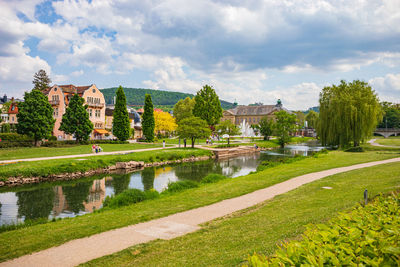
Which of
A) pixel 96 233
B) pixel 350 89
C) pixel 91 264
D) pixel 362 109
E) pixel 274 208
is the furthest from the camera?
pixel 350 89

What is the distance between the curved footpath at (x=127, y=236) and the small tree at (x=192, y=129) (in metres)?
33.4

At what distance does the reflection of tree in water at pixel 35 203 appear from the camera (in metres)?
14.5

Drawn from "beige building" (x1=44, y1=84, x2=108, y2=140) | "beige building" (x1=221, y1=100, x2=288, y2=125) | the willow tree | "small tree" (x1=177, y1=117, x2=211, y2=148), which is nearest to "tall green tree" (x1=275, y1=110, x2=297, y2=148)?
the willow tree

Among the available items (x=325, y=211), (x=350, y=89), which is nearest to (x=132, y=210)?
(x=325, y=211)

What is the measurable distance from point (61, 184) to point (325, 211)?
19402 mm

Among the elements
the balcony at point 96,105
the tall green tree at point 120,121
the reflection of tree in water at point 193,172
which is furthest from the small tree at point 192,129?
the balcony at point 96,105

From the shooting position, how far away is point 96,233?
8773 millimetres

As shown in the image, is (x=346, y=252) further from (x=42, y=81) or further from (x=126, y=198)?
(x=42, y=81)

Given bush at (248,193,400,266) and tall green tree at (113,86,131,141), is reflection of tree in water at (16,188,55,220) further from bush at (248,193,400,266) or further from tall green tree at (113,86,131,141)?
Result: tall green tree at (113,86,131,141)

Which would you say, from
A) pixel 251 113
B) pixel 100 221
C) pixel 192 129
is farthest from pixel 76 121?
pixel 251 113

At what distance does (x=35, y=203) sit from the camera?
1652cm

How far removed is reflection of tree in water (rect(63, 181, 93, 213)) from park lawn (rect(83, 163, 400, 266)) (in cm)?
945

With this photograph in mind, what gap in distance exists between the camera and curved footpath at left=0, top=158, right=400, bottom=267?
6.92 m

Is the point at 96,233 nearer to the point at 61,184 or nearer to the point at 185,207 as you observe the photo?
the point at 185,207
